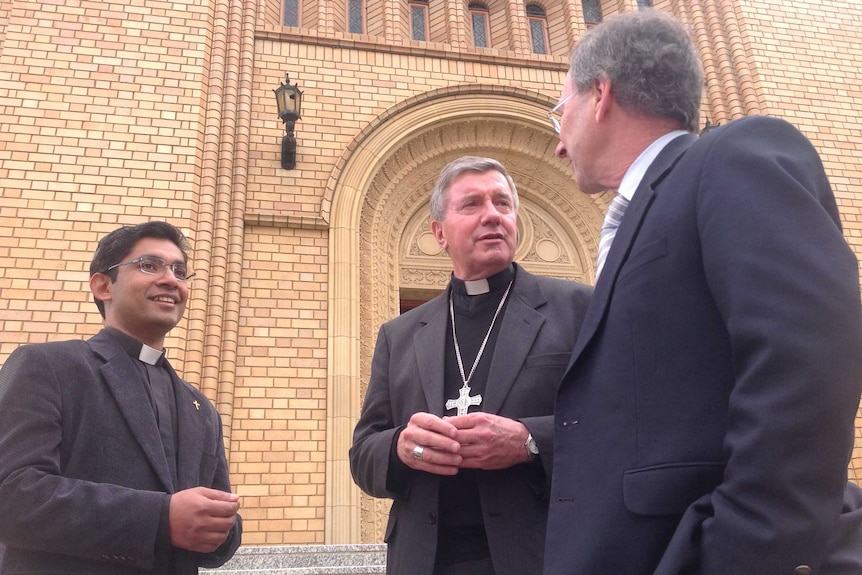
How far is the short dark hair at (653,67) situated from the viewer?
1567mm

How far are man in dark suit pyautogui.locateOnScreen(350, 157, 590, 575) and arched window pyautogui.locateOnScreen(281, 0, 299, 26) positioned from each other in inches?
309

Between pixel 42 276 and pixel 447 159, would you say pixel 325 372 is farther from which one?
pixel 447 159

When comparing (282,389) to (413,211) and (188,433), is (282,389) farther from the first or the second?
(188,433)

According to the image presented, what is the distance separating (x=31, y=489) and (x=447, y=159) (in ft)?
24.7

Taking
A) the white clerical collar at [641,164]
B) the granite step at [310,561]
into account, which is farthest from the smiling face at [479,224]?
the granite step at [310,561]

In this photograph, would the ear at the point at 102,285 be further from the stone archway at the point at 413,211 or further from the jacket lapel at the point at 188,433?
the stone archway at the point at 413,211

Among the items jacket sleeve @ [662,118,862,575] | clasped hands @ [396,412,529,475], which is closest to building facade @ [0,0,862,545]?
clasped hands @ [396,412,529,475]

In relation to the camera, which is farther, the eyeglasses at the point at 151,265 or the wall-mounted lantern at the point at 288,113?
the wall-mounted lantern at the point at 288,113

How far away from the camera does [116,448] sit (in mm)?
2121

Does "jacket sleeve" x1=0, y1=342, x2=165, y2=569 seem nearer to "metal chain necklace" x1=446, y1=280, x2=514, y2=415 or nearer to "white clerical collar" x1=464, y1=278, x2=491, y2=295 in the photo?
"metal chain necklace" x1=446, y1=280, x2=514, y2=415

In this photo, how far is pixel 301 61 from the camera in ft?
27.9

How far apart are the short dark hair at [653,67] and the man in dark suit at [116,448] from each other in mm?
1612

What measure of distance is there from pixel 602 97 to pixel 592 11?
32.6 feet

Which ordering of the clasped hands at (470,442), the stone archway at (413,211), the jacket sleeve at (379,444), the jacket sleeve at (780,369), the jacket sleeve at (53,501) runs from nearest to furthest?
the jacket sleeve at (780,369) → the clasped hands at (470,442) → the jacket sleeve at (53,501) → the jacket sleeve at (379,444) → the stone archway at (413,211)
